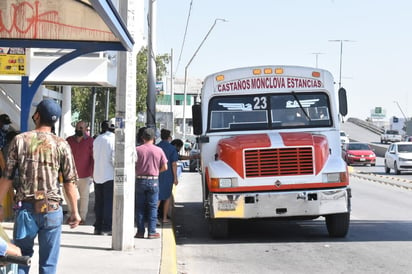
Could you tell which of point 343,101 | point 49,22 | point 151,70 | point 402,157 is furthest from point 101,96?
point 49,22

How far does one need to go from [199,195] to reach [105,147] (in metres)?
11.0

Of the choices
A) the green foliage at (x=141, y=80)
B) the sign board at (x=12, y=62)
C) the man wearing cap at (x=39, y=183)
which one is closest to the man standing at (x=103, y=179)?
the sign board at (x=12, y=62)

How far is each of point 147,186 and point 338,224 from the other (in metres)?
3.26

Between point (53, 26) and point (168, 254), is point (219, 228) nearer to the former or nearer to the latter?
point (168, 254)

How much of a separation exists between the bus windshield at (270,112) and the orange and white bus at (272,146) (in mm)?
18

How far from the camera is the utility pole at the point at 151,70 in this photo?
1737 centimetres

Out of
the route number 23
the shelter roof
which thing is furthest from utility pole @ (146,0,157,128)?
the shelter roof

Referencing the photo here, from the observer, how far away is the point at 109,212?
40.1 feet

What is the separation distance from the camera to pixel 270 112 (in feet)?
43.8

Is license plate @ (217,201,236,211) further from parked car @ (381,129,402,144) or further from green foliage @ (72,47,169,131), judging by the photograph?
parked car @ (381,129,402,144)

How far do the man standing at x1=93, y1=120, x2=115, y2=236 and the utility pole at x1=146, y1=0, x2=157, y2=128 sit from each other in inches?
179

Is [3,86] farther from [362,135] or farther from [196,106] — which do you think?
[362,135]

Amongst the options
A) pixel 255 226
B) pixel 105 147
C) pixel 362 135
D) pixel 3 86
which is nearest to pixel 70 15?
pixel 105 147

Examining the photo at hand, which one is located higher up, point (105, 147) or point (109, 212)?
point (105, 147)
